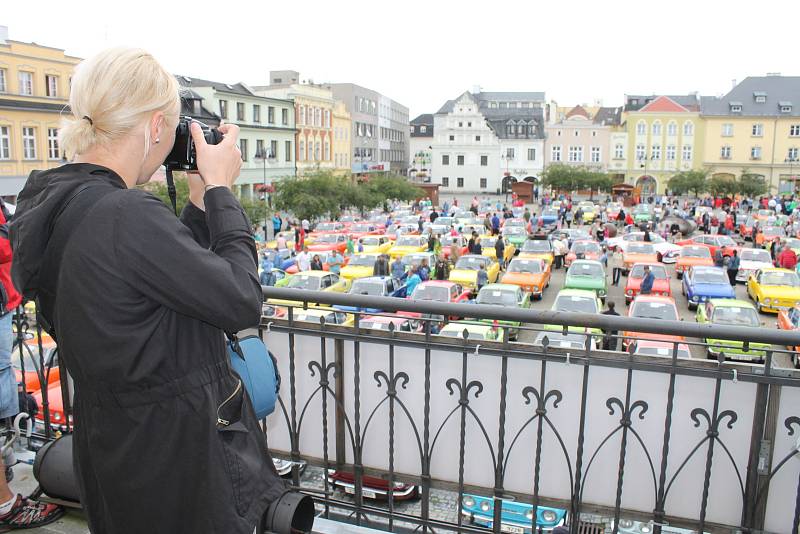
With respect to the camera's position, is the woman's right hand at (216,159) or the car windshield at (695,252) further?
the car windshield at (695,252)

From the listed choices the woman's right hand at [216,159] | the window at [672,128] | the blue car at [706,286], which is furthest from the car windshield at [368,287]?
the window at [672,128]

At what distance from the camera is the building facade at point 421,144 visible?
4277 inches

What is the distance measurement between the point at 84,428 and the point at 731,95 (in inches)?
3779

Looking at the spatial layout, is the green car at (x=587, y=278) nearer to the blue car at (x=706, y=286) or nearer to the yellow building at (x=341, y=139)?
the blue car at (x=706, y=286)

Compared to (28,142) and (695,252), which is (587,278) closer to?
(695,252)

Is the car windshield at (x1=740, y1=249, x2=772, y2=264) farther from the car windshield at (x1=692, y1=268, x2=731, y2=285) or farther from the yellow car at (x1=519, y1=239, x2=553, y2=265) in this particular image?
the yellow car at (x1=519, y1=239, x2=553, y2=265)

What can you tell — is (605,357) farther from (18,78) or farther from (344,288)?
(18,78)

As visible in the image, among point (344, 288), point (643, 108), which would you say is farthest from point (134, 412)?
point (643, 108)

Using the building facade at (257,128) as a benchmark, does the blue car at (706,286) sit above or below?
below

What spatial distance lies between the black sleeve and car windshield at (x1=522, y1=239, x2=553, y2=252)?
97.1 ft

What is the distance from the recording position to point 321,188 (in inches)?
1678

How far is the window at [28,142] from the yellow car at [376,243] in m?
20.8

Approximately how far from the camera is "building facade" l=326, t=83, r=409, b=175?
3450 inches

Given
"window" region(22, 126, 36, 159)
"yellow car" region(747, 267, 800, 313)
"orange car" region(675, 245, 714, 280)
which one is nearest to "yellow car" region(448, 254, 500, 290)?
"orange car" region(675, 245, 714, 280)
